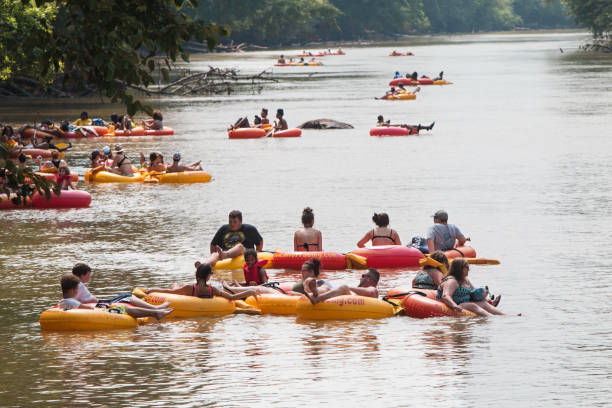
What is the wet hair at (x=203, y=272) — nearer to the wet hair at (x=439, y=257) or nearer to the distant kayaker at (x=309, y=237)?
the wet hair at (x=439, y=257)

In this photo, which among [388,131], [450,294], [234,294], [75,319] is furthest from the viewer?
[388,131]

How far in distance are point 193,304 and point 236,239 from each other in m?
3.55

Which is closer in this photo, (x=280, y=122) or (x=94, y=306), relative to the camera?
(x=94, y=306)

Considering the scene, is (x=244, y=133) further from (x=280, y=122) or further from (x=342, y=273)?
(x=342, y=273)

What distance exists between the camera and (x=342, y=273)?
18484 mm

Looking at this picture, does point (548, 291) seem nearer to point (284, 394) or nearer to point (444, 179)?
point (284, 394)

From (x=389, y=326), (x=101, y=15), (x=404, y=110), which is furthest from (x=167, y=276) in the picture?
(x=404, y=110)

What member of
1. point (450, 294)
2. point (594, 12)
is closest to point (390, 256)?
point (450, 294)

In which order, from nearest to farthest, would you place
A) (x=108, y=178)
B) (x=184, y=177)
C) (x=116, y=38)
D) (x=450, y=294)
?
(x=116, y=38), (x=450, y=294), (x=184, y=177), (x=108, y=178)

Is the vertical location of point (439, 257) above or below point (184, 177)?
below

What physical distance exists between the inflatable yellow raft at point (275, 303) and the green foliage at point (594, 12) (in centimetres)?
11010

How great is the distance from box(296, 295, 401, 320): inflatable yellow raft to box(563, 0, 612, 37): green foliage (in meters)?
110

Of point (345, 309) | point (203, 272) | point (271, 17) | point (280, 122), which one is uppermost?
point (271, 17)

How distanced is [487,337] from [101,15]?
724 centimetres
